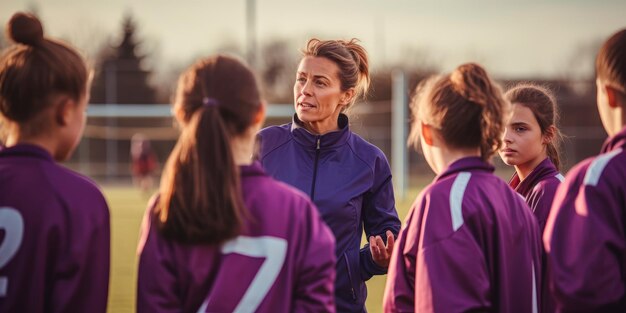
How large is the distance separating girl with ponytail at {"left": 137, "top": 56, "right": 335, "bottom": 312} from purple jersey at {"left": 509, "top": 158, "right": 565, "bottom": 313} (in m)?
1.06

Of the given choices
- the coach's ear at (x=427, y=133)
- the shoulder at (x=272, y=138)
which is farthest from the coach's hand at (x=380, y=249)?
the shoulder at (x=272, y=138)

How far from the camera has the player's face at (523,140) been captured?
3.62 meters

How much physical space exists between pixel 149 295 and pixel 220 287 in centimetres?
22

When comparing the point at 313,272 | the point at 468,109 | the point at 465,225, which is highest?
the point at 468,109

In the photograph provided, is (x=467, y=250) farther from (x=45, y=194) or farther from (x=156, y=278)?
(x=45, y=194)

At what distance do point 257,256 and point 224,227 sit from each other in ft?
0.47

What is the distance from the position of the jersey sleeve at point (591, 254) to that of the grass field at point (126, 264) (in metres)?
4.19

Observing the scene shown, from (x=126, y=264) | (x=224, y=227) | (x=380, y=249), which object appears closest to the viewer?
(x=224, y=227)

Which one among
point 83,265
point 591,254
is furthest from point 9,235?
point 591,254

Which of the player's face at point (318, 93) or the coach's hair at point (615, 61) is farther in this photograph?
the player's face at point (318, 93)

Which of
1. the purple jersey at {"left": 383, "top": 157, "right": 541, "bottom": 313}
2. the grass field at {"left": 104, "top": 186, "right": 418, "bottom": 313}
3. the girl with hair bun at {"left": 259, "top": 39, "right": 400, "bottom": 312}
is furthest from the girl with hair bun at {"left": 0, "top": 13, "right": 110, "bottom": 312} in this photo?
the grass field at {"left": 104, "top": 186, "right": 418, "bottom": 313}

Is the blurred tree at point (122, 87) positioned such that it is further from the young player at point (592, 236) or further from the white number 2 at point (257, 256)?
the young player at point (592, 236)

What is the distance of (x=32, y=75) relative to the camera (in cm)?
236

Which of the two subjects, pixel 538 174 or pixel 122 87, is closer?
pixel 538 174
